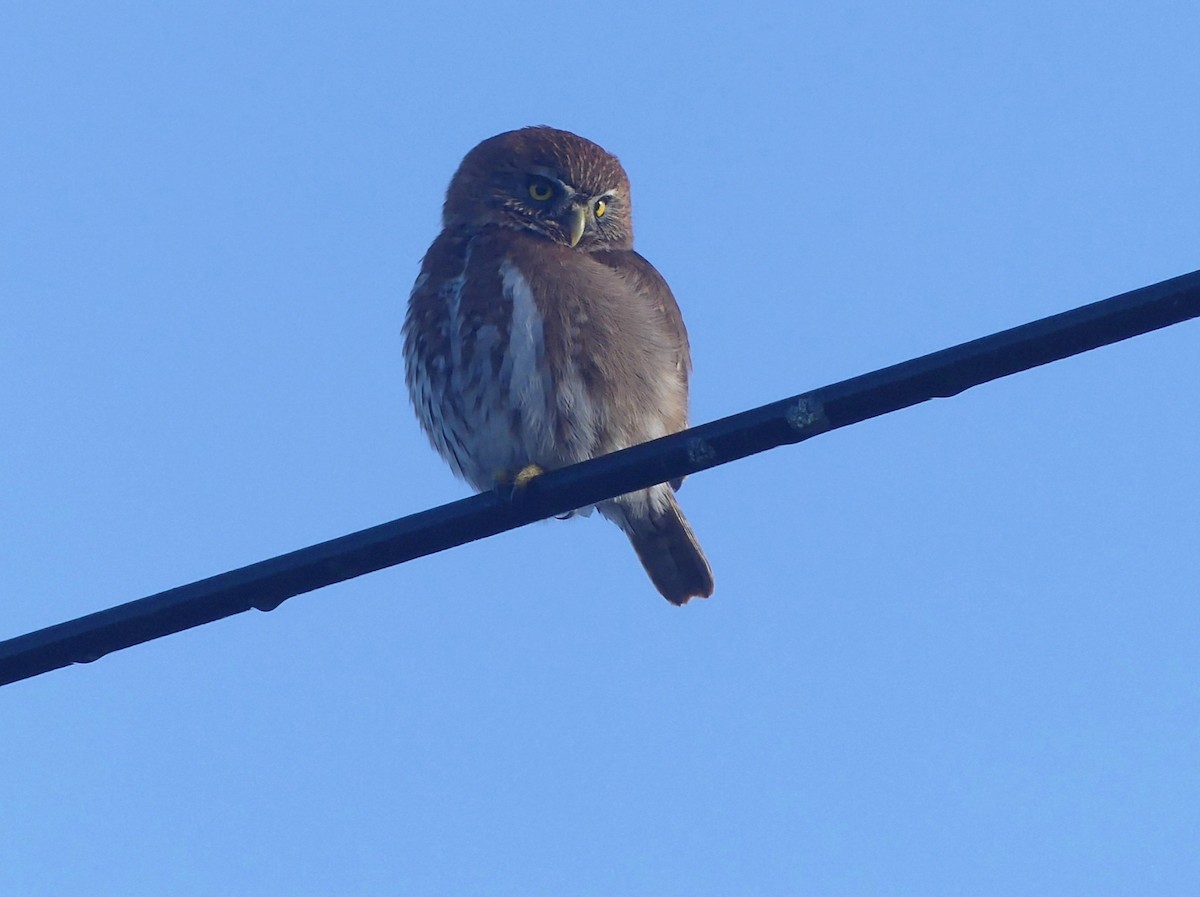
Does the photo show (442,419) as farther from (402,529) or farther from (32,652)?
(32,652)

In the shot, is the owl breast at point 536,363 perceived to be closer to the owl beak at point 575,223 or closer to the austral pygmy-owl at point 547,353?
the austral pygmy-owl at point 547,353

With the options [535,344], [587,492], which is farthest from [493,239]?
[587,492]

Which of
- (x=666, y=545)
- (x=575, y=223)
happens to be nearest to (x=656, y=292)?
(x=575, y=223)

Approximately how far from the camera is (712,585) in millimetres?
5965

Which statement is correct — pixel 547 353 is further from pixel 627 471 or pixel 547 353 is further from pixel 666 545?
pixel 627 471

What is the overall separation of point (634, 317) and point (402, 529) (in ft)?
7.25

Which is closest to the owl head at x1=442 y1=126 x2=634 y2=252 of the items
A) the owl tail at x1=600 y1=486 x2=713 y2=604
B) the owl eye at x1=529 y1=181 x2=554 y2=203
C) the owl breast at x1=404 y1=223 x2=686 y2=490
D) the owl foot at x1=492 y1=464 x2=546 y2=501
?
the owl eye at x1=529 y1=181 x2=554 y2=203

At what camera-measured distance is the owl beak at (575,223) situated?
6207mm

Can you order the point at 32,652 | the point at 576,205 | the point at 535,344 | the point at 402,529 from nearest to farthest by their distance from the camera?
1. the point at 32,652
2. the point at 402,529
3. the point at 535,344
4. the point at 576,205

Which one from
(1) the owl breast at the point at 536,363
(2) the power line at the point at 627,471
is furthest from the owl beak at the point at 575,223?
(2) the power line at the point at 627,471

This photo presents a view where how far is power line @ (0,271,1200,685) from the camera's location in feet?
9.99

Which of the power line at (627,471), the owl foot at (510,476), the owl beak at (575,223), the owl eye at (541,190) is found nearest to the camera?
the power line at (627,471)

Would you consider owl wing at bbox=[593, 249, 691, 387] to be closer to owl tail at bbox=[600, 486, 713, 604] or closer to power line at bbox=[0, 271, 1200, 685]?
owl tail at bbox=[600, 486, 713, 604]

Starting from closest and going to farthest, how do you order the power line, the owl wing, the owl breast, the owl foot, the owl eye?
the power line < the owl foot < the owl breast < the owl wing < the owl eye
